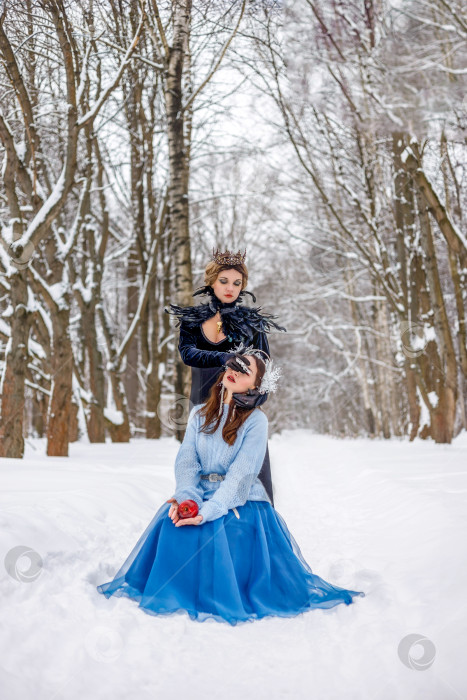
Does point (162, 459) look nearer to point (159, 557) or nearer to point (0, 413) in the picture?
point (0, 413)

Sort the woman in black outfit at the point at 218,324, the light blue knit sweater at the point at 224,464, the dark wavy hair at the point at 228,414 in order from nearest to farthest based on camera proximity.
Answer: the light blue knit sweater at the point at 224,464
the dark wavy hair at the point at 228,414
the woman in black outfit at the point at 218,324

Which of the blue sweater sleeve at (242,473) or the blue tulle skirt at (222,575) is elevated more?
the blue sweater sleeve at (242,473)

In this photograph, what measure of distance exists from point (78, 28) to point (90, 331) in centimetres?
580

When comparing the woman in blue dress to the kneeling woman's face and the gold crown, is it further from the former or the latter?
the gold crown

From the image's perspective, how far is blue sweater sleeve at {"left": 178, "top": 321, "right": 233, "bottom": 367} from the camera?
3525 mm

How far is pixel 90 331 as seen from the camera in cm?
1126

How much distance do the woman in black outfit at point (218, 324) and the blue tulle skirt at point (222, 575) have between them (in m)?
0.92

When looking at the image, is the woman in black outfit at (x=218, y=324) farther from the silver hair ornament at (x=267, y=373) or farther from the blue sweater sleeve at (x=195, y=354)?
the silver hair ornament at (x=267, y=373)

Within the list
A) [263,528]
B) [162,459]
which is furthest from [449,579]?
[162,459]

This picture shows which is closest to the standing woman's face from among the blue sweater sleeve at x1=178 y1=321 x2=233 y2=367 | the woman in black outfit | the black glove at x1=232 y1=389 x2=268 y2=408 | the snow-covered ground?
the woman in black outfit

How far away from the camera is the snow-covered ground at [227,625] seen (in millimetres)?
2006

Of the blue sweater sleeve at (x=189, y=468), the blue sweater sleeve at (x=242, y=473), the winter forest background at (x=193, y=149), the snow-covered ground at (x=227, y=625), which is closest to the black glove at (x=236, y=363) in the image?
the blue sweater sleeve at (x=242, y=473)

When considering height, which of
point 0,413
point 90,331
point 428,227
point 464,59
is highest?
point 464,59

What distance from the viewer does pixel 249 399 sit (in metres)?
3.20
